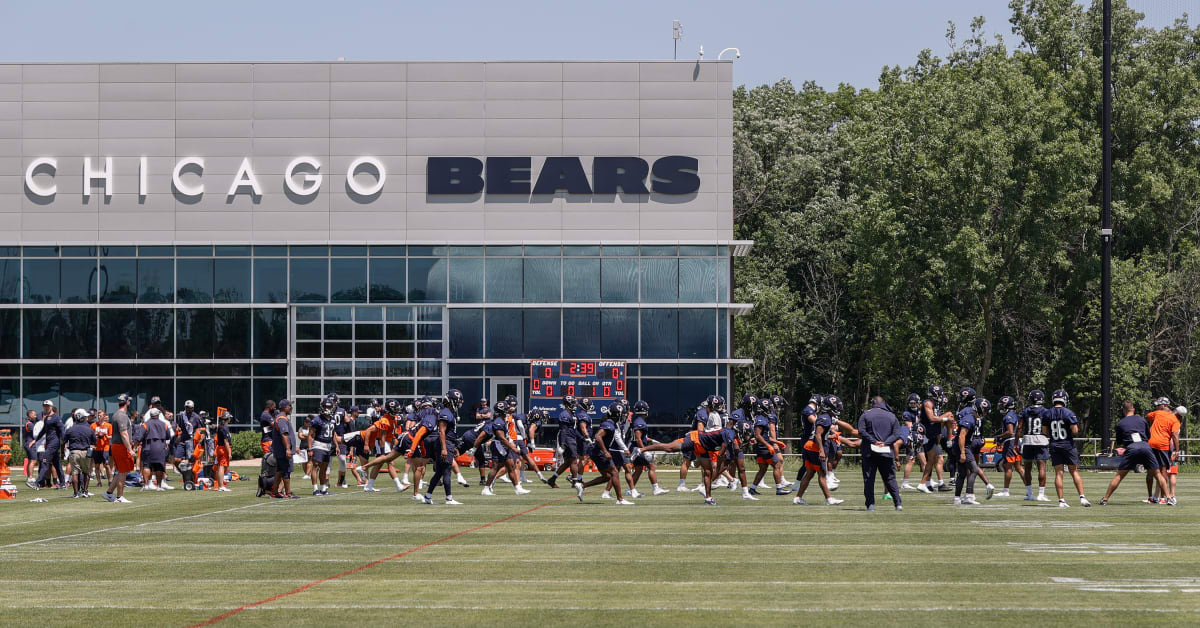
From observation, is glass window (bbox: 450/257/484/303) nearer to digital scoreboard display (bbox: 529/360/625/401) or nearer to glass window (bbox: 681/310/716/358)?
glass window (bbox: 681/310/716/358)

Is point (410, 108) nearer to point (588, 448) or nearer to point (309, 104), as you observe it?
point (309, 104)

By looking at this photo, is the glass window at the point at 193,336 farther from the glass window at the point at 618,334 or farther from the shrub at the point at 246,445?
the glass window at the point at 618,334

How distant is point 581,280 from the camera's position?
49.6 meters

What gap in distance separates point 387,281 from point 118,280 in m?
9.33

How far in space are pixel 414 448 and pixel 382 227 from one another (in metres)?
24.0

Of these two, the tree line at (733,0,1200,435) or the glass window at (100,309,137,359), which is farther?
the tree line at (733,0,1200,435)

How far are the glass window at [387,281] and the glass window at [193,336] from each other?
19.2 feet

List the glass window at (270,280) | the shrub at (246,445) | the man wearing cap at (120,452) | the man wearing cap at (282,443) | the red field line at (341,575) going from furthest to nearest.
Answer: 1. the glass window at (270,280)
2. the shrub at (246,445)
3. the man wearing cap at (120,452)
4. the man wearing cap at (282,443)
5. the red field line at (341,575)

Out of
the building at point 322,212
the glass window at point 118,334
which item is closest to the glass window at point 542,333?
the building at point 322,212

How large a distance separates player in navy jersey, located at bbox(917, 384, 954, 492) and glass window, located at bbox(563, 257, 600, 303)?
2128 cm

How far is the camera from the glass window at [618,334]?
1941 inches

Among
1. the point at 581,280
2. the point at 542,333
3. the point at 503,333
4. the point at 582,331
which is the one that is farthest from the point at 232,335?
the point at 581,280

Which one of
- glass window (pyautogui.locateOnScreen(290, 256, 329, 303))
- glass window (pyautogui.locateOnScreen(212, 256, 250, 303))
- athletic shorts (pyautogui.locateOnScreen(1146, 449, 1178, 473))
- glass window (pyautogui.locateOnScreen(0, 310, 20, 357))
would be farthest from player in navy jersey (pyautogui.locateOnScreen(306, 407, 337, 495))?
glass window (pyautogui.locateOnScreen(0, 310, 20, 357))

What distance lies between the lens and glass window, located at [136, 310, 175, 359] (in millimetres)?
49781
